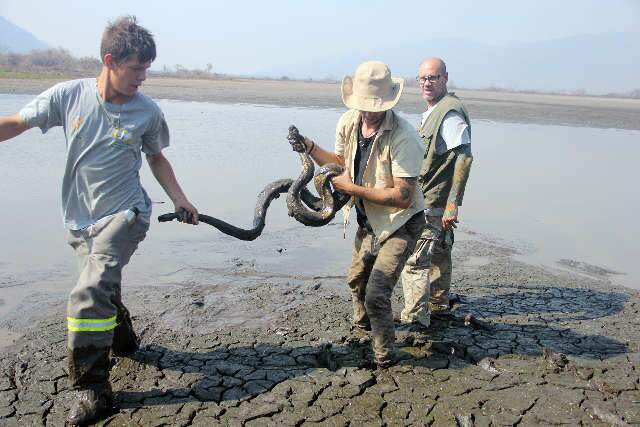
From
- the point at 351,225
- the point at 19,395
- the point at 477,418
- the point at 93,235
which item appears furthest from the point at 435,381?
the point at 351,225

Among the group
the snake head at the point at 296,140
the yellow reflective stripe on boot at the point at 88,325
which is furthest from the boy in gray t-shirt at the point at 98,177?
the snake head at the point at 296,140

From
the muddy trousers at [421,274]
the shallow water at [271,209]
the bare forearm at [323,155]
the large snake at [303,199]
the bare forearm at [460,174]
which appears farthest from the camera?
the shallow water at [271,209]

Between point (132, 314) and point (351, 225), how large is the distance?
3954 mm

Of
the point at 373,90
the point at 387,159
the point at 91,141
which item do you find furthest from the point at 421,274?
the point at 91,141

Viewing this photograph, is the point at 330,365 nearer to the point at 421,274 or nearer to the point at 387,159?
the point at 421,274

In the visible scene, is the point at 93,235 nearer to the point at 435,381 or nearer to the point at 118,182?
the point at 118,182

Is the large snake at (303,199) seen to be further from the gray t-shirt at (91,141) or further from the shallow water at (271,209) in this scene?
the shallow water at (271,209)

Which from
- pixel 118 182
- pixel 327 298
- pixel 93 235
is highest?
pixel 118 182

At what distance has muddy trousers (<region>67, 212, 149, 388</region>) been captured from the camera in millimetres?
3424

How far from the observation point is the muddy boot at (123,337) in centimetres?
416

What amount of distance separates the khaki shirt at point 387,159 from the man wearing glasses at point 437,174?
83 cm

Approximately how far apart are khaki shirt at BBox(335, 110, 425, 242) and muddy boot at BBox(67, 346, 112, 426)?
2081 millimetres

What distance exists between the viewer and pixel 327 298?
19.3 ft

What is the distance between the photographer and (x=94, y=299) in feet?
11.2
